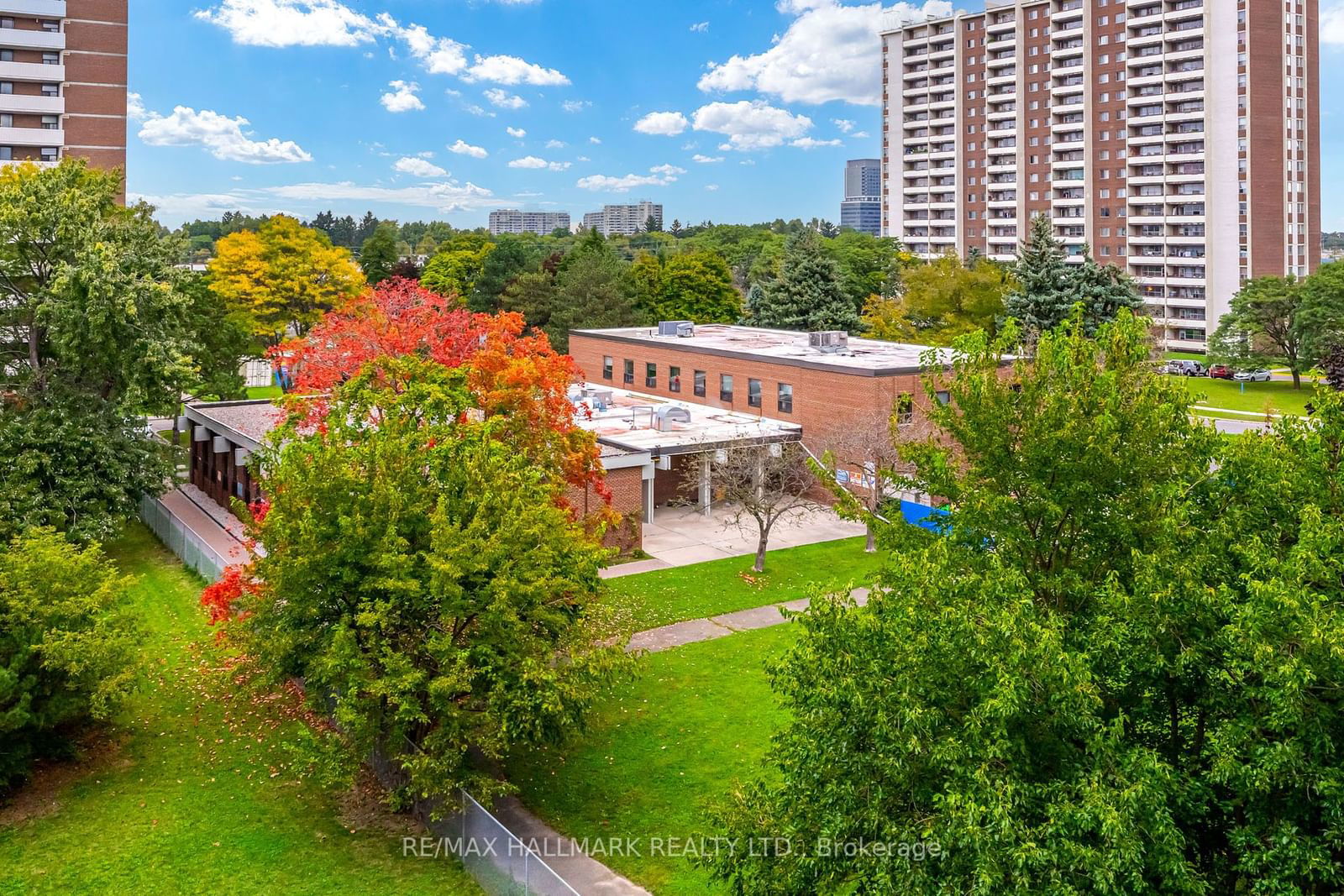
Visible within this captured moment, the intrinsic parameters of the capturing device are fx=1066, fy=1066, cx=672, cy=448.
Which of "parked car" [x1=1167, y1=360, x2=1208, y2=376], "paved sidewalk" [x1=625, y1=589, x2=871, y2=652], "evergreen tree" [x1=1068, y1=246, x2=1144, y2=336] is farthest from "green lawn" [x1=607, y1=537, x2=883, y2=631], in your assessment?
"parked car" [x1=1167, y1=360, x2=1208, y2=376]

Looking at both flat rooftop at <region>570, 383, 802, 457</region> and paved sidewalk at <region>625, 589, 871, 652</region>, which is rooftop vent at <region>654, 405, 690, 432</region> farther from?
paved sidewalk at <region>625, 589, 871, 652</region>

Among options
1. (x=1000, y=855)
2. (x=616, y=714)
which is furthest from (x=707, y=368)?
(x=1000, y=855)

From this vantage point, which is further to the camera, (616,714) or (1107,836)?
(616,714)

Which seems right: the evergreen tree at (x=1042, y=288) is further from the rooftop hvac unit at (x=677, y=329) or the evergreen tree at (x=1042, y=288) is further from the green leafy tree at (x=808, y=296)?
the rooftop hvac unit at (x=677, y=329)

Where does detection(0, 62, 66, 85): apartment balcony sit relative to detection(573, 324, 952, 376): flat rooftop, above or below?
above

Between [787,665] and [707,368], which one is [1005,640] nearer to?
[787,665]
